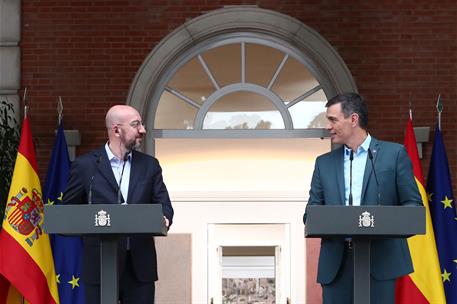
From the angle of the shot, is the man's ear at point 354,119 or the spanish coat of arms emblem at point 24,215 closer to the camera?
the man's ear at point 354,119

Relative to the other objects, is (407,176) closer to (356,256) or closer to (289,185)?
(356,256)

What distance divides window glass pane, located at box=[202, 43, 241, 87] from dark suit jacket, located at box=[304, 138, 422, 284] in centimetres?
348

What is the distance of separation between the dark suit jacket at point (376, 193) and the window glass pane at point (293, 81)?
11.3 ft

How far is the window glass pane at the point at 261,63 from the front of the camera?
8281 mm

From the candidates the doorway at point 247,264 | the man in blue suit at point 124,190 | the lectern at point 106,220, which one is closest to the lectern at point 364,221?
the lectern at point 106,220

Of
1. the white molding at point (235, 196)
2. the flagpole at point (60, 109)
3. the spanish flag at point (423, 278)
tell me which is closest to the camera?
the spanish flag at point (423, 278)

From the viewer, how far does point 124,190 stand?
4.90 metres

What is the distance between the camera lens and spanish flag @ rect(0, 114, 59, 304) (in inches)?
285

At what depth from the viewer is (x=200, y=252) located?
39.2ft

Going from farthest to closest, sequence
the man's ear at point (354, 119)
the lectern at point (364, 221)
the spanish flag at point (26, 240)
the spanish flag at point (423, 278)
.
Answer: the spanish flag at point (423, 278), the spanish flag at point (26, 240), the man's ear at point (354, 119), the lectern at point (364, 221)

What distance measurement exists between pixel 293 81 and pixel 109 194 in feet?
11.9

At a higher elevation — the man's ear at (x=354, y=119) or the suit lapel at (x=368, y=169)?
the man's ear at (x=354, y=119)

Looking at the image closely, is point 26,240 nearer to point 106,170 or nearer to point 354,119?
point 106,170

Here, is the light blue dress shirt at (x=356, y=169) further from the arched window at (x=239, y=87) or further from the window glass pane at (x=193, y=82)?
the window glass pane at (x=193, y=82)
